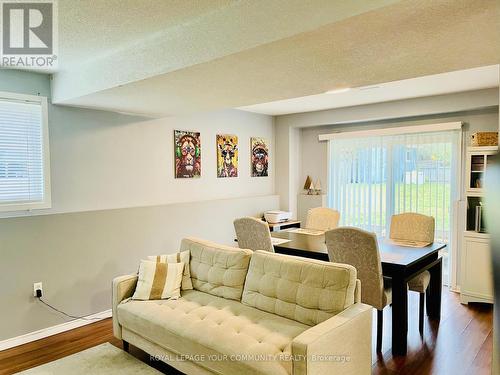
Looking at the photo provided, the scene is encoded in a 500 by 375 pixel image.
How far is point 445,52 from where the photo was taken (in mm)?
1846

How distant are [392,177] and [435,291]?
72.1 inches

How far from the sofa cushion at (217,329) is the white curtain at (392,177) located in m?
3.15

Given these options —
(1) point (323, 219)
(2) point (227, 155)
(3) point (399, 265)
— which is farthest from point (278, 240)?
(2) point (227, 155)

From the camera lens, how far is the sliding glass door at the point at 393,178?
14.9 ft

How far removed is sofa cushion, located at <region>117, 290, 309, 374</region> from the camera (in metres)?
1.94

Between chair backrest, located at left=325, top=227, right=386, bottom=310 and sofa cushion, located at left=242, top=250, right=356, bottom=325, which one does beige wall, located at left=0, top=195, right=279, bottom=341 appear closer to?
sofa cushion, located at left=242, top=250, right=356, bottom=325

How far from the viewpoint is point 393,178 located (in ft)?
16.2

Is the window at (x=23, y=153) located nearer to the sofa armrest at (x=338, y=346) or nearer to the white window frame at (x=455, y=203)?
the sofa armrest at (x=338, y=346)

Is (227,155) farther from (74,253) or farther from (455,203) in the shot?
(455,203)

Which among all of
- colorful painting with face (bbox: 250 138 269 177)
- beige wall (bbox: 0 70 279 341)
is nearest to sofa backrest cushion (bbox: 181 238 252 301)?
beige wall (bbox: 0 70 279 341)

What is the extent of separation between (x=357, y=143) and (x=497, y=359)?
495cm

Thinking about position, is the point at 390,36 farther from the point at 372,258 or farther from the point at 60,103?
the point at 60,103

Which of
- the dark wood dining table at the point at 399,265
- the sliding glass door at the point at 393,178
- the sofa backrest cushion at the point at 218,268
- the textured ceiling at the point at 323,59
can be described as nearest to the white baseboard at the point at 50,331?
the sofa backrest cushion at the point at 218,268

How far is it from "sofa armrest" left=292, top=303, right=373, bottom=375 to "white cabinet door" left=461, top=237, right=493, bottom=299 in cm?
238
